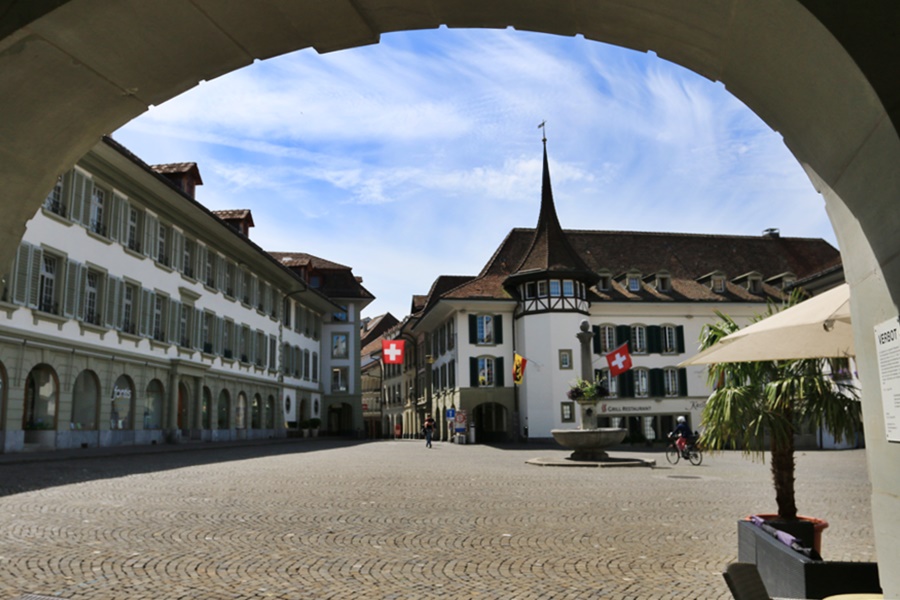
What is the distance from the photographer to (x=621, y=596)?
5.75 metres

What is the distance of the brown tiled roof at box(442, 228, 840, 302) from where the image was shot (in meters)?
47.1

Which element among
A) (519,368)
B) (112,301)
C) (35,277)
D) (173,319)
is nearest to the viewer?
(35,277)

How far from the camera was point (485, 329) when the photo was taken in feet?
145

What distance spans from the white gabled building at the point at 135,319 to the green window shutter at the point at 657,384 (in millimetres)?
22433

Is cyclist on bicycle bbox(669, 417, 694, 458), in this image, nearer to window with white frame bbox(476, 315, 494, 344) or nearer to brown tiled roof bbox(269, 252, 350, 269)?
window with white frame bbox(476, 315, 494, 344)

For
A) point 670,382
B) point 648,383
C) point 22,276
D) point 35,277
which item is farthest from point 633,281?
point 22,276

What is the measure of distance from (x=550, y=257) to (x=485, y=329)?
5488 mm

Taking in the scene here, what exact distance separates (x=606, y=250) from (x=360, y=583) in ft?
152

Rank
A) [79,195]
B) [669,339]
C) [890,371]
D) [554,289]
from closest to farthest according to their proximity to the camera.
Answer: [890,371] → [79,195] → [554,289] → [669,339]

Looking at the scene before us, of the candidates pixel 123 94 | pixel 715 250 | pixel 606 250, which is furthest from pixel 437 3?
pixel 715 250

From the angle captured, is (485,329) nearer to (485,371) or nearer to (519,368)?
(485,371)

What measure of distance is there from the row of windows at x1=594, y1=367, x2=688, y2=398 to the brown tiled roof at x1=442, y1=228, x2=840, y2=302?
14.3 feet

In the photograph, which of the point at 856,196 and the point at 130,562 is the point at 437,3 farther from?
the point at 130,562

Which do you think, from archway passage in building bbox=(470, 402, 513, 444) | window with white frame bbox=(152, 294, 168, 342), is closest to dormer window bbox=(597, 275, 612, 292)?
archway passage in building bbox=(470, 402, 513, 444)
